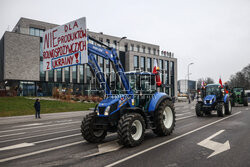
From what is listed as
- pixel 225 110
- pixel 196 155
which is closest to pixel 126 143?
pixel 196 155

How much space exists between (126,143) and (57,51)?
13.1 feet

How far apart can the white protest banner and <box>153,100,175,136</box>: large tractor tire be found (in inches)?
130

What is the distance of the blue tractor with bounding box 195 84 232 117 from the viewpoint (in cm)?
1446

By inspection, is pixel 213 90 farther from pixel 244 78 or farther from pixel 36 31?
pixel 244 78

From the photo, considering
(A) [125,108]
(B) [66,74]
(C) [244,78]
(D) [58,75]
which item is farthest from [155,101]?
(C) [244,78]

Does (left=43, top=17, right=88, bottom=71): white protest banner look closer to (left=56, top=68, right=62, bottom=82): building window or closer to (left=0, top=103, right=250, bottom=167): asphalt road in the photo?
(left=0, top=103, right=250, bottom=167): asphalt road

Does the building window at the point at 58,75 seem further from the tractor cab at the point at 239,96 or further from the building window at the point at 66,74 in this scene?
the tractor cab at the point at 239,96

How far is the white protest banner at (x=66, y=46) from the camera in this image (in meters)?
6.41

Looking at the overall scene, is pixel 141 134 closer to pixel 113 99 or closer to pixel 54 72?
pixel 113 99

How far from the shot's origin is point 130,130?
19.4ft

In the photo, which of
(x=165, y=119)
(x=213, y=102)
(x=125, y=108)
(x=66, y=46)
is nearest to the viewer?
(x=125, y=108)

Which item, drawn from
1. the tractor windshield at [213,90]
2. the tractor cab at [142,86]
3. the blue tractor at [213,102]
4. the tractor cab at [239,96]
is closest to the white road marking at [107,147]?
the tractor cab at [142,86]

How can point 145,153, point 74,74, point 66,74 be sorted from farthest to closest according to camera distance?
point 74,74, point 66,74, point 145,153

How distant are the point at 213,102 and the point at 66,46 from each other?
12.1 meters
